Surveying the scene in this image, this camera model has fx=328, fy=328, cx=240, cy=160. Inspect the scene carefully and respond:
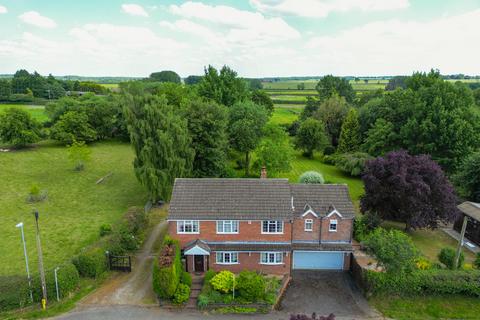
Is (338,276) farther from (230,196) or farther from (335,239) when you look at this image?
(230,196)

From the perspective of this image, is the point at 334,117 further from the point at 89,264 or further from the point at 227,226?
the point at 89,264

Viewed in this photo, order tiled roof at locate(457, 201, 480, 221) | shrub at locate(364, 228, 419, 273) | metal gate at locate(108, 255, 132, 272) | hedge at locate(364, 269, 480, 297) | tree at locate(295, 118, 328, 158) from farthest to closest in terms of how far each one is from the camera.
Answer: tree at locate(295, 118, 328, 158)
tiled roof at locate(457, 201, 480, 221)
metal gate at locate(108, 255, 132, 272)
hedge at locate(364, 269, 480, 297)
shrub at locate(364, 228, 419, 273)

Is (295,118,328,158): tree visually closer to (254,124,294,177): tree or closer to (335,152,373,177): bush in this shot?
(335,152,373,177): bush

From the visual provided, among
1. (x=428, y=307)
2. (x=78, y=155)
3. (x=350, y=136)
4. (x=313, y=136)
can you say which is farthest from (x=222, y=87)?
(x=428, y=307)

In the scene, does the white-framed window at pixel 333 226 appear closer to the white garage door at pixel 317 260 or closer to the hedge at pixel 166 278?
the white garage door at pixel 317 260

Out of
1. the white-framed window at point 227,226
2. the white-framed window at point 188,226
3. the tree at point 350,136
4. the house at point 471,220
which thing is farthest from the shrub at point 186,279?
the tree at point 350,136

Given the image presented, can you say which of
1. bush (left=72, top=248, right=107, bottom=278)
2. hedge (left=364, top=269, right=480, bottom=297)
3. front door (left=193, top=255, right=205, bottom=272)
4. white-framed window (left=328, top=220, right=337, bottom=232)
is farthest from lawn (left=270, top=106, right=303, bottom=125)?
bush (left=72, top=248, right=107, bottom=278)

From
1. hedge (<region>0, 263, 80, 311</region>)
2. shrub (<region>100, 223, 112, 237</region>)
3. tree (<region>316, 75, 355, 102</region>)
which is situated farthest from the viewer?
tree (<region>316, 75, 355, 102</region>)
